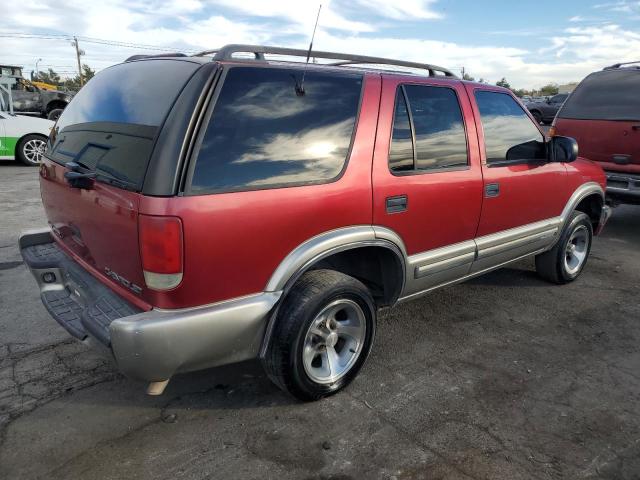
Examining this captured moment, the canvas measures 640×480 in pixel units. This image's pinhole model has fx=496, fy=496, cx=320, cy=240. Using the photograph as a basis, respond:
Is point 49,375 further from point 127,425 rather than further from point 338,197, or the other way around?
point 338,197

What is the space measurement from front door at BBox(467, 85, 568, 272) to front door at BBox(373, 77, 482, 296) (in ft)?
0.49

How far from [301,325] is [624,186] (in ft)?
17.6

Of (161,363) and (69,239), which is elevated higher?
(69,239)

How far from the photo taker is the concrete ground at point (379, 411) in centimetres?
237

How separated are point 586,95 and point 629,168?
1.26 metres

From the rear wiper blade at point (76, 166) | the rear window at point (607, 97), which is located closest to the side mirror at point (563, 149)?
the rear window at point (607, 97)

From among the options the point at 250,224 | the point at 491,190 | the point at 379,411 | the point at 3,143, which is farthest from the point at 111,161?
the point at 3,143

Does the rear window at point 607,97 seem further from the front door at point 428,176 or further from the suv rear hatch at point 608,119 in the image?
the front door at point 428,176

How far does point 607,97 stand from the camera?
6.47m

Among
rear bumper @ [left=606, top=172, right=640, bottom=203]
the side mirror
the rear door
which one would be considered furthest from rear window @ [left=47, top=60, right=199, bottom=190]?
the rear door

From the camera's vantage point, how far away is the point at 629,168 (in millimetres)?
6105

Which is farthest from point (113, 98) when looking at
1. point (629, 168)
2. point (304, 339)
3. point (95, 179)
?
point (629, 168)

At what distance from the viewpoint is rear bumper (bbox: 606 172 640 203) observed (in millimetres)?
6039

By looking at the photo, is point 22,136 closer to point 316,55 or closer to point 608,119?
point 316,55
